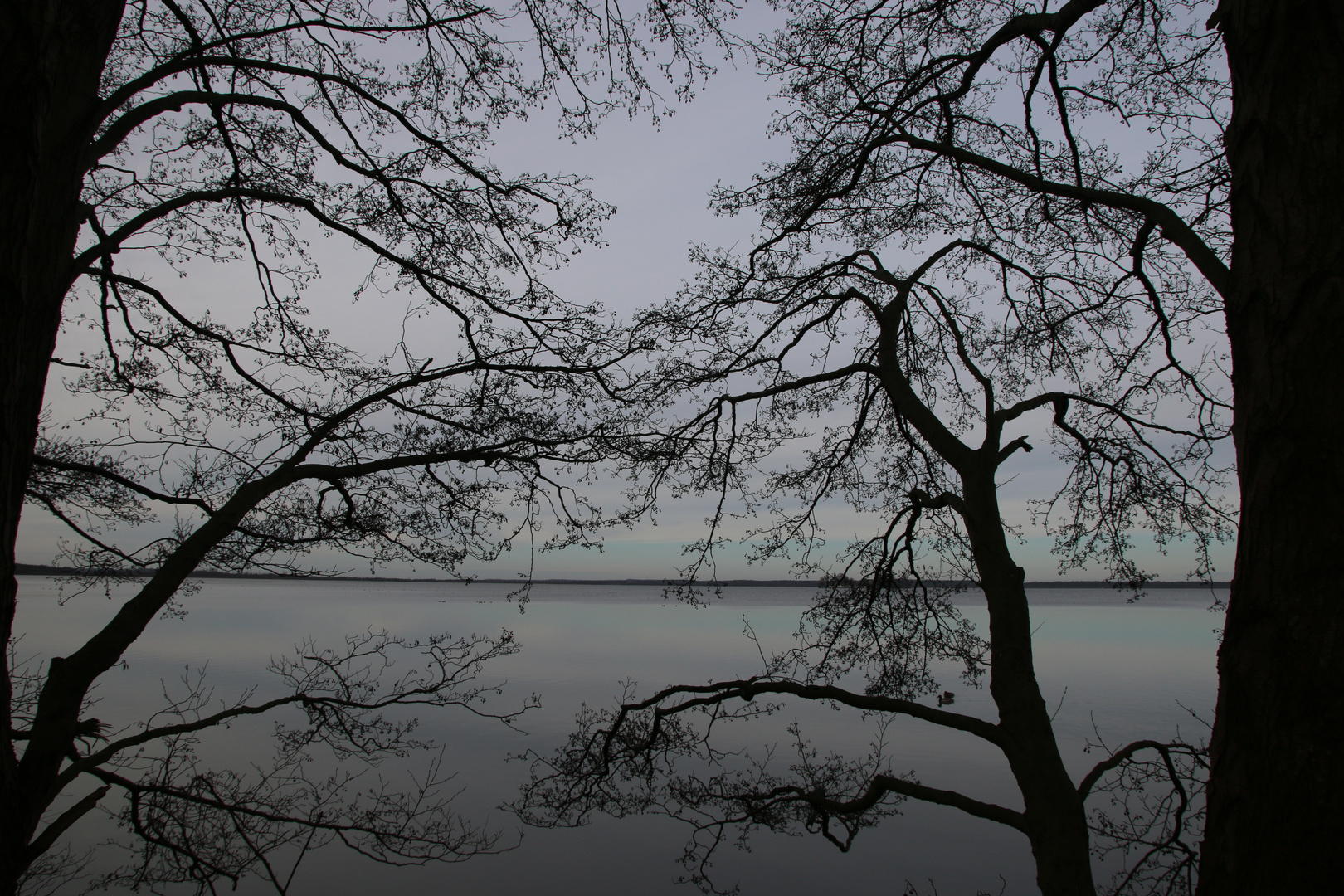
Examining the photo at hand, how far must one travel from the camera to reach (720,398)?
593 cm

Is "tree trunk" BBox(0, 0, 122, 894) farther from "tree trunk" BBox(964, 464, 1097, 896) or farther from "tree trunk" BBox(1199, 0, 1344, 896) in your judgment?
"tree trunk" BBox(964, 464, 1097, 896)

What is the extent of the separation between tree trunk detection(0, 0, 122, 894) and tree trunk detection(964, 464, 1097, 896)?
4902 millimetres

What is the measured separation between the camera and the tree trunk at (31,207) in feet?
6.88

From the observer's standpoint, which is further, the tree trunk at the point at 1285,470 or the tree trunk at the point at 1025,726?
the tree trunk at the point at 1025,726

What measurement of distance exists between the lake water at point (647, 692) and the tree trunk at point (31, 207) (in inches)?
142

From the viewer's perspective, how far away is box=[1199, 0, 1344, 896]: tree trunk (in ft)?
5.31

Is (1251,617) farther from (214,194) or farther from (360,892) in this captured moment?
(360,892)

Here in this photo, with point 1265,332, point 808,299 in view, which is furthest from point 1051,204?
point 1265,332

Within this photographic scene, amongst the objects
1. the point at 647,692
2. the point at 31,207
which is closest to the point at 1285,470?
the point at 31,207

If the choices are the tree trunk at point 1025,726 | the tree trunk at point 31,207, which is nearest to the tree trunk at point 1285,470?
the tree trunk at point 1025,726

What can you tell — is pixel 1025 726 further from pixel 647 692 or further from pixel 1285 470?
pixel 647 692

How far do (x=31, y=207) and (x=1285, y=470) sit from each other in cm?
363

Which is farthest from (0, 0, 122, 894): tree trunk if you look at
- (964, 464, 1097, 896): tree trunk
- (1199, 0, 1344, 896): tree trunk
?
(964, 464, 1097, 896): tree trunk

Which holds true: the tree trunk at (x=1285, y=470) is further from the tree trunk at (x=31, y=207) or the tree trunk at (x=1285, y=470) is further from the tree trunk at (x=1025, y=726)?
the tree trunk at (x=31, y=207)
